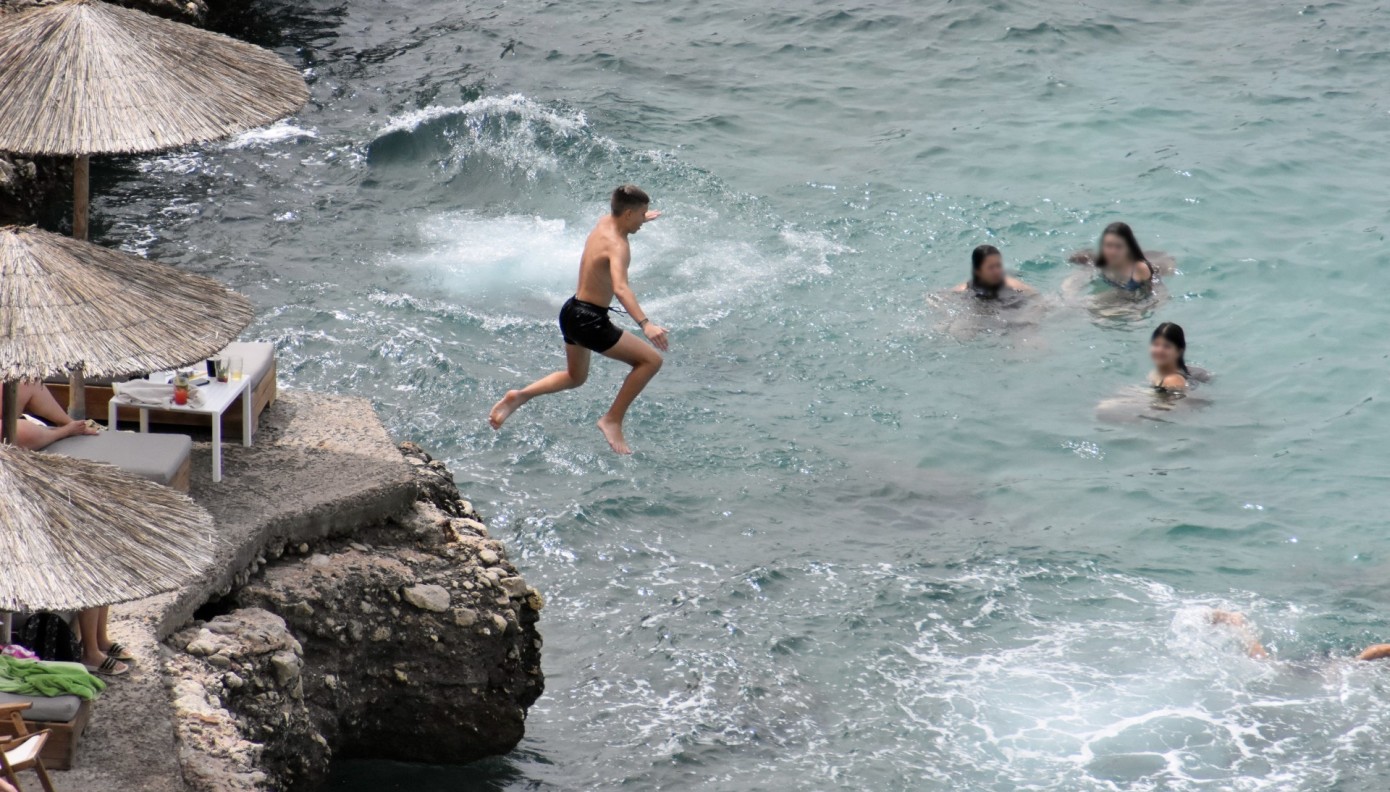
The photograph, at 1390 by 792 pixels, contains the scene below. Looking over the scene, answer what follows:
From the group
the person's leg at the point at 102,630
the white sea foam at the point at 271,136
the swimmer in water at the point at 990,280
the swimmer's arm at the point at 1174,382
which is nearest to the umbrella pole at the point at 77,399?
the person's leg at the point at 102,630

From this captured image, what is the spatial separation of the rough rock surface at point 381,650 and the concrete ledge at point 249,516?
0.45ft

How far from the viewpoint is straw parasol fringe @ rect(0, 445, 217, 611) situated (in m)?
6.09

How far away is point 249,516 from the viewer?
8.30m

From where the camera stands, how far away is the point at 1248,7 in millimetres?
23375

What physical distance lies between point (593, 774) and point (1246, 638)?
16.0 ft

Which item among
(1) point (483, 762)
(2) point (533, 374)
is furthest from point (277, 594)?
(2) point (533, 374)

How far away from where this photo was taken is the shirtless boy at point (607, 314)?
371 inches

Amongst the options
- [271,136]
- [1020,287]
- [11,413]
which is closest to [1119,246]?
[1020,287]

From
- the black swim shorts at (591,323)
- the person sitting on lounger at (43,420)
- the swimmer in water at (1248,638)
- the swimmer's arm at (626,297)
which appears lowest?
the swimmer in water at (1248,638)

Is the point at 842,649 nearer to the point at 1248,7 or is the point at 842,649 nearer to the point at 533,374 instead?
the point at 533,374

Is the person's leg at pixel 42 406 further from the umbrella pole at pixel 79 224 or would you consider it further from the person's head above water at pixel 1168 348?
the person's head above water at pixel 1168 348

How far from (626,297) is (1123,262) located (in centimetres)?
815

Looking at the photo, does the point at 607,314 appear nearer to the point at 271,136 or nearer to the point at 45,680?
the point at 45,680

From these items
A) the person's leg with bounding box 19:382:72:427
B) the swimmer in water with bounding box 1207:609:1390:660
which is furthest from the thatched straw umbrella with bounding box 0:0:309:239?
the swimmer in water with bounding box 1207:609:1390:660
